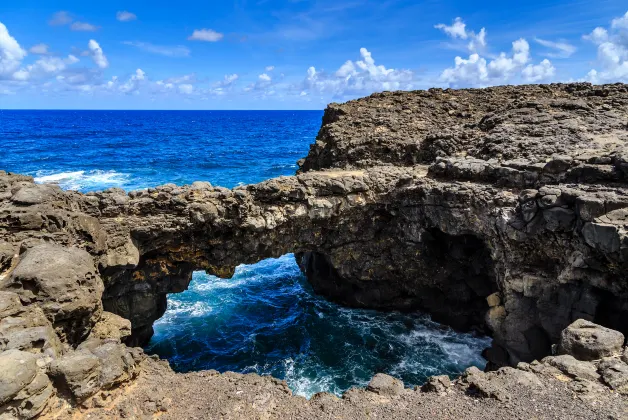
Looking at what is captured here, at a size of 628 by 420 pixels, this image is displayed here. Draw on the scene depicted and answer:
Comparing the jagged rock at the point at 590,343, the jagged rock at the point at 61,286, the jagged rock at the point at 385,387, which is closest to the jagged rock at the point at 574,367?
the jagged rock at the point at 590,343

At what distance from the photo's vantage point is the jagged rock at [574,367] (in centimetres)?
1127

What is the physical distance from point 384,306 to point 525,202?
37.4ft

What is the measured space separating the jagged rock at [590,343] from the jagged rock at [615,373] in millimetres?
319

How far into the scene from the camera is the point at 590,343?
1216 centimetres

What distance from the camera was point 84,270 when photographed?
512 inches

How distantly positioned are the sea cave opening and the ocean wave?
31265 millimetres

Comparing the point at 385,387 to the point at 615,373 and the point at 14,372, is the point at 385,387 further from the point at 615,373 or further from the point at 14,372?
the point at 14,372

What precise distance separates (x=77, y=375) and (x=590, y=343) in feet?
46.8

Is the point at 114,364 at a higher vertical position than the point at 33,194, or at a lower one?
lower

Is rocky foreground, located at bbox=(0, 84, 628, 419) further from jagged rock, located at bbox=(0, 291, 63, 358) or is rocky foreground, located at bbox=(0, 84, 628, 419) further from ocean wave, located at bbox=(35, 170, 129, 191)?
ocean wave, located at bbox=(35, 170, 129, 191)

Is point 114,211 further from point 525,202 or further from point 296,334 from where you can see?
point 525,202

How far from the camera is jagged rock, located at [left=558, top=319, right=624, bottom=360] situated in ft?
39.4

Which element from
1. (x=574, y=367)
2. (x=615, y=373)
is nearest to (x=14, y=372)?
(x=574, y=367)

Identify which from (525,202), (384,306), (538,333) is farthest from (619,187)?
(384,306)
